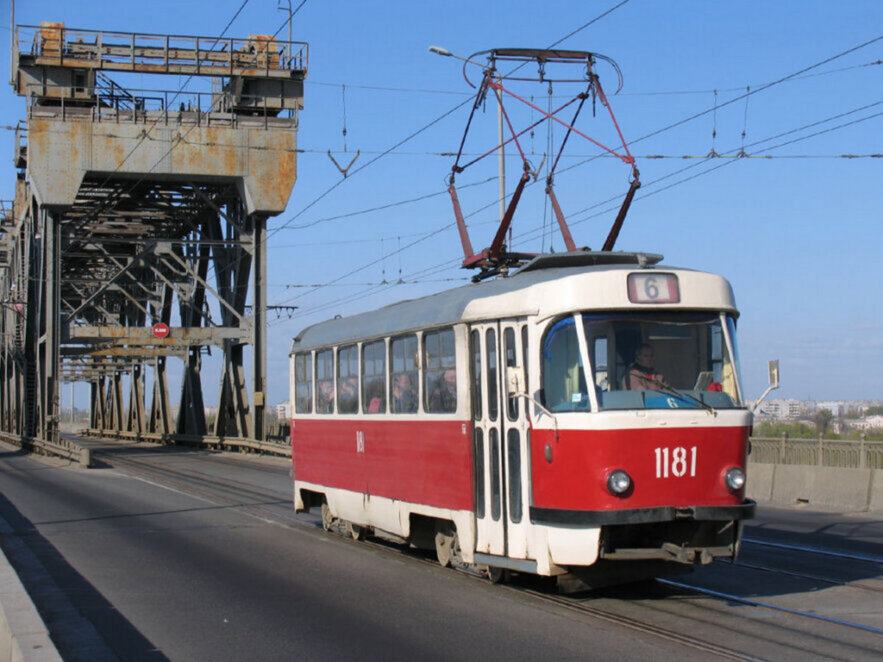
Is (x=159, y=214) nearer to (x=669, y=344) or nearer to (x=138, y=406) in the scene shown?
(x=138, y=406)

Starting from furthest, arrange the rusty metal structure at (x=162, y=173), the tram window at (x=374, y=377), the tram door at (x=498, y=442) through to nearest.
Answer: the rusty metal structure at (x=162, y=173) → the tram window at (x=374, y=377) → the tram door at (x=498, y=442)

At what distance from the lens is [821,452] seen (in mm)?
20656

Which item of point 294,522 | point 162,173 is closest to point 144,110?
point 162,173

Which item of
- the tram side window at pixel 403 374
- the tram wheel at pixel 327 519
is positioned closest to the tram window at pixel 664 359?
the tram side window at pixel 403 374

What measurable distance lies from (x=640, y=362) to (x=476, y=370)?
5.76ft

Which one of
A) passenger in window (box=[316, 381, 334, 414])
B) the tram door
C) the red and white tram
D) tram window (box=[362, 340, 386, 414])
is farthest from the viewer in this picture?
passenger in window (box=[316, 381, 334, 414])

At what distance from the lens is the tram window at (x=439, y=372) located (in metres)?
10.9

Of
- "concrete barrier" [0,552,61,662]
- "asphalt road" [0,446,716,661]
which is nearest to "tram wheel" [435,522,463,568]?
"asphalt road" [0,446,716,661]

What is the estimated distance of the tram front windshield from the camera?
9.27 m

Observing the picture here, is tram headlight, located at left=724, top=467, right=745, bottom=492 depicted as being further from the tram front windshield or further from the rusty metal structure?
the rusty metal structure

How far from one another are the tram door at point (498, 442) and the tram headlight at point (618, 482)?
2.98ft

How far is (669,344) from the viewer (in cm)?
953

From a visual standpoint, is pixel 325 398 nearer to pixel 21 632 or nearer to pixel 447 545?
pixel 447 545

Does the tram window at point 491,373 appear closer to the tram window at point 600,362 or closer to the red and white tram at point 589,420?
the red and white tram at point 589,420
